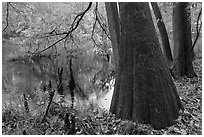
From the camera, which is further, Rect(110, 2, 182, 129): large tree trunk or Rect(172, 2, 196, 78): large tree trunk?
Rect(172, 2, 196, 78): large tree trunk

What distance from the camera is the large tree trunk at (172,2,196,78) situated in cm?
865

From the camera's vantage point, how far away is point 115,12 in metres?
6.79

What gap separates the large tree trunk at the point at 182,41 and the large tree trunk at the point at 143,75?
12.9ft

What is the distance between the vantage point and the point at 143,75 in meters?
5.02

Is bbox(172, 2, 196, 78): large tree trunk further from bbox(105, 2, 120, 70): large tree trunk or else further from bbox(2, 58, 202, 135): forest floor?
bbox(105, 2, 120, 70): large tree trunk

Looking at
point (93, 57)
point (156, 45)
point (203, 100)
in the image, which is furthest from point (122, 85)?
point (93, 57)

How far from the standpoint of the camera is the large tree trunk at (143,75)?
4.95m

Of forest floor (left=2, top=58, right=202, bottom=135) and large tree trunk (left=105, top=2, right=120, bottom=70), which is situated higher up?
large tree trunk (left=105, top=2, right=120, bottom=70)

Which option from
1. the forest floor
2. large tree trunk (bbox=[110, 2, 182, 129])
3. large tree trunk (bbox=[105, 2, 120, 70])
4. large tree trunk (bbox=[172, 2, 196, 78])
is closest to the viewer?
the forest floor

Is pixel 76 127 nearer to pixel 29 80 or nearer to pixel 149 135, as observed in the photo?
pixel 149 135

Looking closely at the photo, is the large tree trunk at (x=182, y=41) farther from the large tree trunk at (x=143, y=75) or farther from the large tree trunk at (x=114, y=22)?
the large tree trunk at (x=143, y=75)

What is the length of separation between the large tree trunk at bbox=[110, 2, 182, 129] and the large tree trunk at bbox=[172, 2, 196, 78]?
3942 millimetres

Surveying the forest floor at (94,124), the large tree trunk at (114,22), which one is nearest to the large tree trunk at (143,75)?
the forest floor at (94,124)

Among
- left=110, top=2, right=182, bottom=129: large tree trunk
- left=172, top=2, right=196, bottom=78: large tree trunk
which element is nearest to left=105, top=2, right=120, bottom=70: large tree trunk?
left=110, top=2, right=182, bottom=129: large tree trunk
